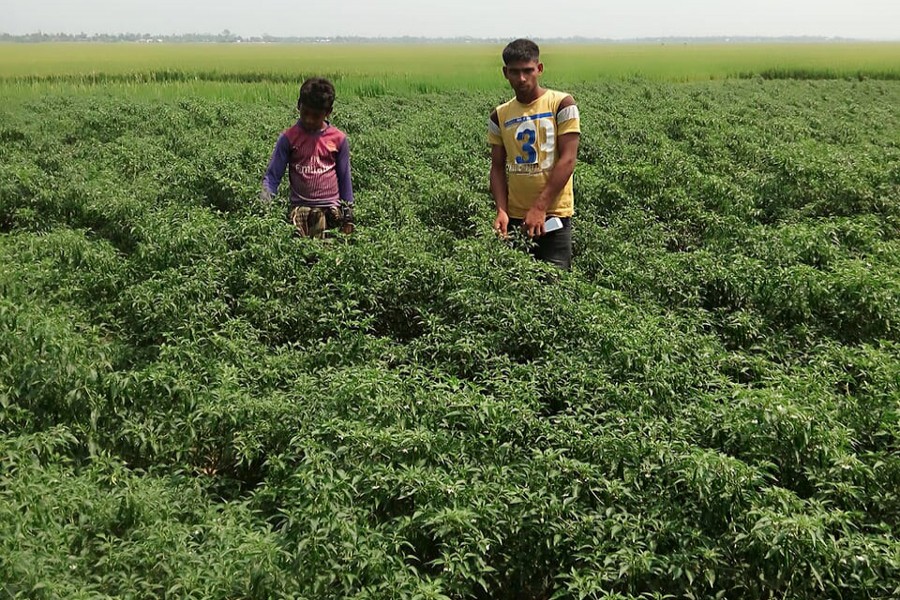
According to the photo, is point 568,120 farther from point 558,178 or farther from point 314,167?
point 314,167

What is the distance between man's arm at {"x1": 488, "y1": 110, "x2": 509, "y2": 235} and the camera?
5.83m

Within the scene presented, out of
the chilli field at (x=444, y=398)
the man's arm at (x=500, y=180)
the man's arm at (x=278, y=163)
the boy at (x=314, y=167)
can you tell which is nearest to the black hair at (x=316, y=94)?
the boy at (x=314, y=167)

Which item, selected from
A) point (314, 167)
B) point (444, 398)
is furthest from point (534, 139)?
point (444, 398)

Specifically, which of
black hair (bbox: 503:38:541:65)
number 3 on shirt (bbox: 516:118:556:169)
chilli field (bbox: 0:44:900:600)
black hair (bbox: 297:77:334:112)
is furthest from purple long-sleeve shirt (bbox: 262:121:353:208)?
black hair (bbox: 503:38:541:65)

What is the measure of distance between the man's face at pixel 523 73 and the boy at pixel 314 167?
5.56ft

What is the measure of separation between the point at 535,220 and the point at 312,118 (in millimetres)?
2209

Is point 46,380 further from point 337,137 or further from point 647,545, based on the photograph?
point 647,545

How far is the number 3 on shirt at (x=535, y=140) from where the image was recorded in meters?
5.51

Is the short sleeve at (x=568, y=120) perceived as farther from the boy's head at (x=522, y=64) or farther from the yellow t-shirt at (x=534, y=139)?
the boy's head at (x=522, y=64)

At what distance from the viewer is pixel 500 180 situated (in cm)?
593

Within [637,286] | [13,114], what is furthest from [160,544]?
[13,114]

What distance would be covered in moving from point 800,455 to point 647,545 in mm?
1098

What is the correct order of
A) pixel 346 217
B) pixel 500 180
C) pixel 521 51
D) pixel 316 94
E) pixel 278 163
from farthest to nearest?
pixel 346 217 < pixel 278 163 < pixel 316 94 < pixel 500 180 < pixel 521 51

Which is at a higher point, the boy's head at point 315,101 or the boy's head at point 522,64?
the boy's head at point 522,64
